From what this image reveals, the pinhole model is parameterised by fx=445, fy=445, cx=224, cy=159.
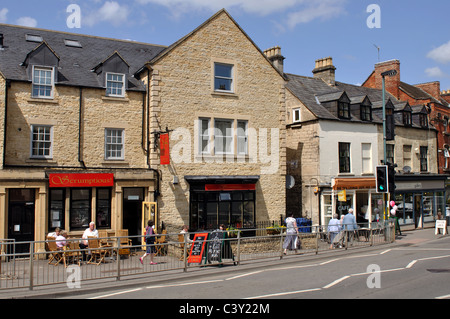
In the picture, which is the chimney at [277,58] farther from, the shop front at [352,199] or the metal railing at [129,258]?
the metal railing at [129,258]

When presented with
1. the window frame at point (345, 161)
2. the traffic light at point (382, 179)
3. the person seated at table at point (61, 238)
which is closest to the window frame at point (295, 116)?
the window frame at point (345, 161)

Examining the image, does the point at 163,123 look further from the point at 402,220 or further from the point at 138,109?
the point at 402,220

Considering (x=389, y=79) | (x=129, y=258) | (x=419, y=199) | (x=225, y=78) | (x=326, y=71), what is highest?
(x=389, y=79)

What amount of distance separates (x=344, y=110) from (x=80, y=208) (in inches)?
678

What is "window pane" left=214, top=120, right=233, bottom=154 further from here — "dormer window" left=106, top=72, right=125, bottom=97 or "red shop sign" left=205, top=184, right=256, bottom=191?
"dormer window" left=106, top=72, right=125, bottom=97

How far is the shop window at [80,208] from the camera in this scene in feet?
64.5

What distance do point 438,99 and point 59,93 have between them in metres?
32.4

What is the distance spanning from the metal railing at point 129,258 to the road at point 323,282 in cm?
102

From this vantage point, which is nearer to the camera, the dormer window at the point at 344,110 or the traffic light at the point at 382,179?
the traffic light at the point at 382,179

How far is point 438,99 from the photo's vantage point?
3897 cm

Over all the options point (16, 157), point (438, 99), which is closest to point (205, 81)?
point (16, 157)

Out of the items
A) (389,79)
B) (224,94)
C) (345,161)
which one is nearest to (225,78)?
(224,94)

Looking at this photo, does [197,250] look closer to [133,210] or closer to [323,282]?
[323,282]

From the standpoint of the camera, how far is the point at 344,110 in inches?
1113
